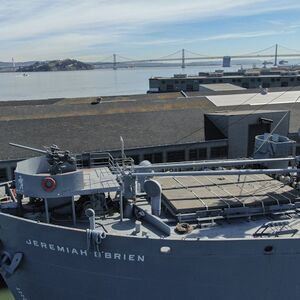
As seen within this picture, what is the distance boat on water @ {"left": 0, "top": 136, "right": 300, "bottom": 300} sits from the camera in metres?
12.0

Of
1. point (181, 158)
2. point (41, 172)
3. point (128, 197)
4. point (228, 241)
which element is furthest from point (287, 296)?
point (181, 158)

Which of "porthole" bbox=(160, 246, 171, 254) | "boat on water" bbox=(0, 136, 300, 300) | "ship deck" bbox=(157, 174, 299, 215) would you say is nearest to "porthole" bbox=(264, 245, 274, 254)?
"boat on water" bbox=(0, 136, 300, 300)

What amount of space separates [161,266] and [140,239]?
1.16 meters

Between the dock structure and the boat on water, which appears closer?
the boat on water

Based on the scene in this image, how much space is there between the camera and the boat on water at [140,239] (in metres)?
12.0

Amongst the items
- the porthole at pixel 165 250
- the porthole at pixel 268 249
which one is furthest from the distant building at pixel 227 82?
the porthole at pixel 165 250

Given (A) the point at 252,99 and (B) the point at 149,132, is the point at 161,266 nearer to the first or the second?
(B) the point at 149,132

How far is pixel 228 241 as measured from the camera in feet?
38.5

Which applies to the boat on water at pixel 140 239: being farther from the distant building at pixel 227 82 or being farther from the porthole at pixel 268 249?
the distant building at pixel 227 82

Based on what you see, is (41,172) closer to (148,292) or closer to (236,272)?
(148,292)

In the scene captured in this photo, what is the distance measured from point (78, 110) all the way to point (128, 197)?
2492 cm

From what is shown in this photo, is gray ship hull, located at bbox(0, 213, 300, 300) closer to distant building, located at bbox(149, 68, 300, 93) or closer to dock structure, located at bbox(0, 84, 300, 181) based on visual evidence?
dock structure, located at bbox(0, 84, 300, 181)

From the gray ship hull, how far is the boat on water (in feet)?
0.11

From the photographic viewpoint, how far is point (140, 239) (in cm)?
1182
